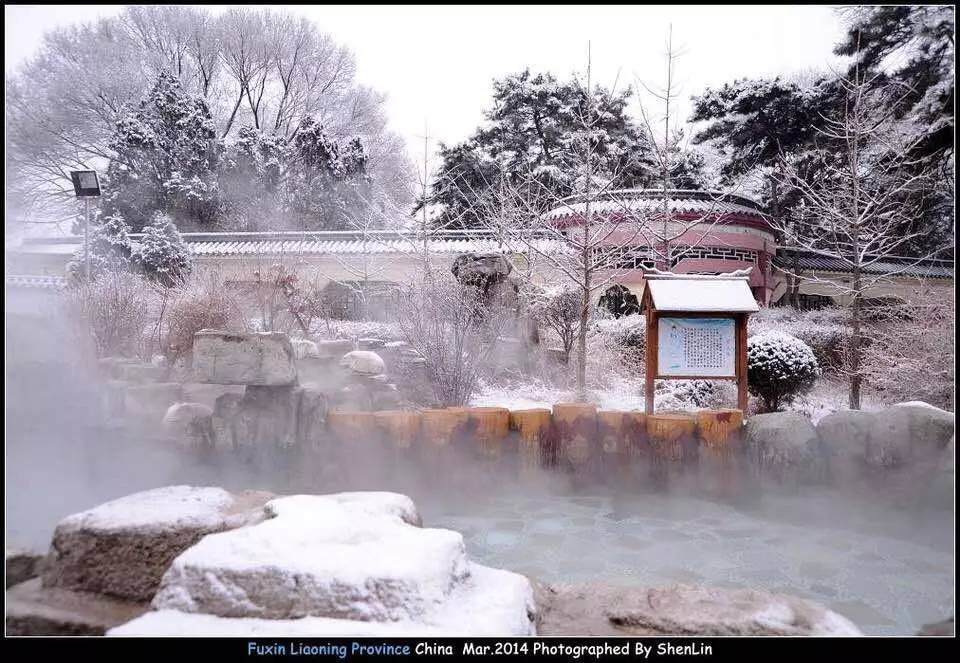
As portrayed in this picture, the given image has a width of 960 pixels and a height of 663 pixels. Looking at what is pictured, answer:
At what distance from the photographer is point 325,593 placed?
143 centimetres

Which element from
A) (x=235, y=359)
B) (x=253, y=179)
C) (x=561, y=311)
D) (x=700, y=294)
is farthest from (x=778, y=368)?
(x=253, y=179)

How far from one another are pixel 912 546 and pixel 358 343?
6.19 metres

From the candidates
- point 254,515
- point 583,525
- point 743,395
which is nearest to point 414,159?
point 743,395

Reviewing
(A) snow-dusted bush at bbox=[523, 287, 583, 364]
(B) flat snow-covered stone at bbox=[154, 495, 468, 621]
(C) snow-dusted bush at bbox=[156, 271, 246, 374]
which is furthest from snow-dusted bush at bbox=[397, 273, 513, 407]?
(B) flat snow-covered stone at bbox=[154, 495, 468, 621]

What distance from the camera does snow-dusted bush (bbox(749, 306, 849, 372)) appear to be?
24.7 ft

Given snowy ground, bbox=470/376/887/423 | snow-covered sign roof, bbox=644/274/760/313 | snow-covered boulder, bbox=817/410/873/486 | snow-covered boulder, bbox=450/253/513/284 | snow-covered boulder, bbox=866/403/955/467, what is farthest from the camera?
snow-covered boulder, bbox=450/253/513/284

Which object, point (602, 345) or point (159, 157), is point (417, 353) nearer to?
point (602, 345)

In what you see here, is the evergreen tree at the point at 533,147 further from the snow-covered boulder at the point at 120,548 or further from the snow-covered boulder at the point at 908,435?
the snow-covered boulder at the point at 120,548

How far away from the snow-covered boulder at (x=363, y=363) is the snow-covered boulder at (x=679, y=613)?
4603 mm

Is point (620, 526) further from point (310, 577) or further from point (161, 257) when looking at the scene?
point (161, 257)

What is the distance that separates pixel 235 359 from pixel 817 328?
760 centimetres

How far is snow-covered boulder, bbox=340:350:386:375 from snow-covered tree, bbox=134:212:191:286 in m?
4.43

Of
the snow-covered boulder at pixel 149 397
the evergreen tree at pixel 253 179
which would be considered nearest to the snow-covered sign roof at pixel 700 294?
the snow-covered boulder at pixel 149 397

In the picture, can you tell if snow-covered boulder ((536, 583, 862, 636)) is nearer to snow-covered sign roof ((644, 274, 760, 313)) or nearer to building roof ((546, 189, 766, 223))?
snow-covered sign roof ((644, 274, 760, 313))
